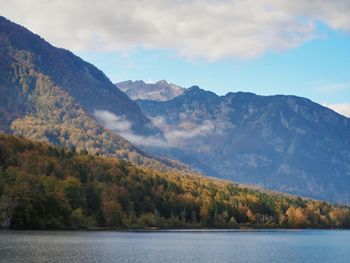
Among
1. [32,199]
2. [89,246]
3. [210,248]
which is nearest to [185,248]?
[210,248]

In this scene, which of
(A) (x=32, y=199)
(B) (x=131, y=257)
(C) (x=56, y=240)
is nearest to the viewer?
(B) (x=131, y=257)

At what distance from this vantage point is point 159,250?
455 feet

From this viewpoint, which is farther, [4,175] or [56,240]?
[4,175]

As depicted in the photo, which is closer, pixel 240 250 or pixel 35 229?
pixel 240 250

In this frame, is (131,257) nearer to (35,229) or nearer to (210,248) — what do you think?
(210,248)

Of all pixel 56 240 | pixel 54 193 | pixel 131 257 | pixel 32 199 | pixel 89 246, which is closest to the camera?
pixel 131 257

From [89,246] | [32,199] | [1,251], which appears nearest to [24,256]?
[1,251]

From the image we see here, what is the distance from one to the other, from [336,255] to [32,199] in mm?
86147

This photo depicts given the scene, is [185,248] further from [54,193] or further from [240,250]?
[54,193]

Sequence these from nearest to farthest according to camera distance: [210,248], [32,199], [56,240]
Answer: [56,240] → [210,248] → [32,199]

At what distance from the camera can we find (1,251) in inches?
4190

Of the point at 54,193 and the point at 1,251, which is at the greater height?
the point at 54,193

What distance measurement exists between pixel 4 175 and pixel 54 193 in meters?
20.8

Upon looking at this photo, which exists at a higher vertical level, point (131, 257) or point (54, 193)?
point (54, 193)
